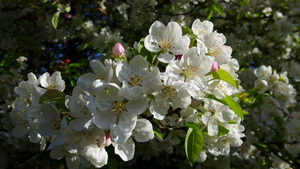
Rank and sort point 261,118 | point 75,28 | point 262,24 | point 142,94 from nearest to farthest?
point 142,94 → point 261,118 → point 75,28 → point 262,24

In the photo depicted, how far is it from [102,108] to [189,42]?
54 cm

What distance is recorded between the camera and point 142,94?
1274 millimetres

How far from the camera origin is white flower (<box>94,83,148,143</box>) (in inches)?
49.9

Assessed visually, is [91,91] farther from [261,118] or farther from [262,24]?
[262,24]

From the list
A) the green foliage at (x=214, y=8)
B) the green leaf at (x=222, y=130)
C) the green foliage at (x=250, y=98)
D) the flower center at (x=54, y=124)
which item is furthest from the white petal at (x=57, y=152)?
the green foliage at (x=214, y=8)

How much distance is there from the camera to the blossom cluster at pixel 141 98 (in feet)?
4.23

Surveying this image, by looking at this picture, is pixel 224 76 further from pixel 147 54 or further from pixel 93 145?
pixel 93 145

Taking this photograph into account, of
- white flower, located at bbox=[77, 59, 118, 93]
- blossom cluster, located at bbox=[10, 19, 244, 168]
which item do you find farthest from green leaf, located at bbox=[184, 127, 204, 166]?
white flower, located at bbox=[77, 59, 118, 93]

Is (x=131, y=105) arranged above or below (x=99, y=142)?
above

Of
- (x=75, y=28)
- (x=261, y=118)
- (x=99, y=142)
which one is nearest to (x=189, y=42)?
(x=99, y=142)

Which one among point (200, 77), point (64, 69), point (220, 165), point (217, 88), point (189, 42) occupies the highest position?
point (189, 42)

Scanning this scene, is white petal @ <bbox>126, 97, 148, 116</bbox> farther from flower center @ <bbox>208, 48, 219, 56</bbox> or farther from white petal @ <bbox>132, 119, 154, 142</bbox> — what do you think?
flower center @ <bbox>208, 48, 219, 56</bbox>

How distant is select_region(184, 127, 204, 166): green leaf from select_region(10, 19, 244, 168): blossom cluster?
17mm

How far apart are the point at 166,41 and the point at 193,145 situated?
535mm
